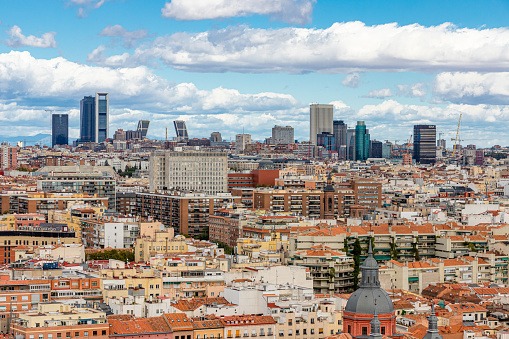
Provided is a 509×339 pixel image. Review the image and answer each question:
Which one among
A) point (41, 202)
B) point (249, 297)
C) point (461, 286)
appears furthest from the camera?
point (41, 202)

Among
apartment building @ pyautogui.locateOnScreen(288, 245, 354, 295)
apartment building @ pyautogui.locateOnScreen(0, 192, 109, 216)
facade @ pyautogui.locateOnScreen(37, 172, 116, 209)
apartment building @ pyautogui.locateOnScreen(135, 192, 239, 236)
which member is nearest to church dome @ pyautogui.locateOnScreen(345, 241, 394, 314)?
apartment building @ pyautogui.locateOnScreen(288, 245, 354, 295)

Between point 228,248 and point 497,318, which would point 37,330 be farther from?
point 228,248

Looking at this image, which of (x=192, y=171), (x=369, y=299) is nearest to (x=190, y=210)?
(x=192, y=171)

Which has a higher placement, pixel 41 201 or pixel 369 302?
pixel 41 201

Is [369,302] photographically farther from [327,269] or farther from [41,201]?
[41,201]

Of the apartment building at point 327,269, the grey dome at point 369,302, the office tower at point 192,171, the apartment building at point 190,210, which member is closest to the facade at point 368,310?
the grey dome at point 369,302

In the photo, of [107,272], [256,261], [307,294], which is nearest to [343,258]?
[256,261]
